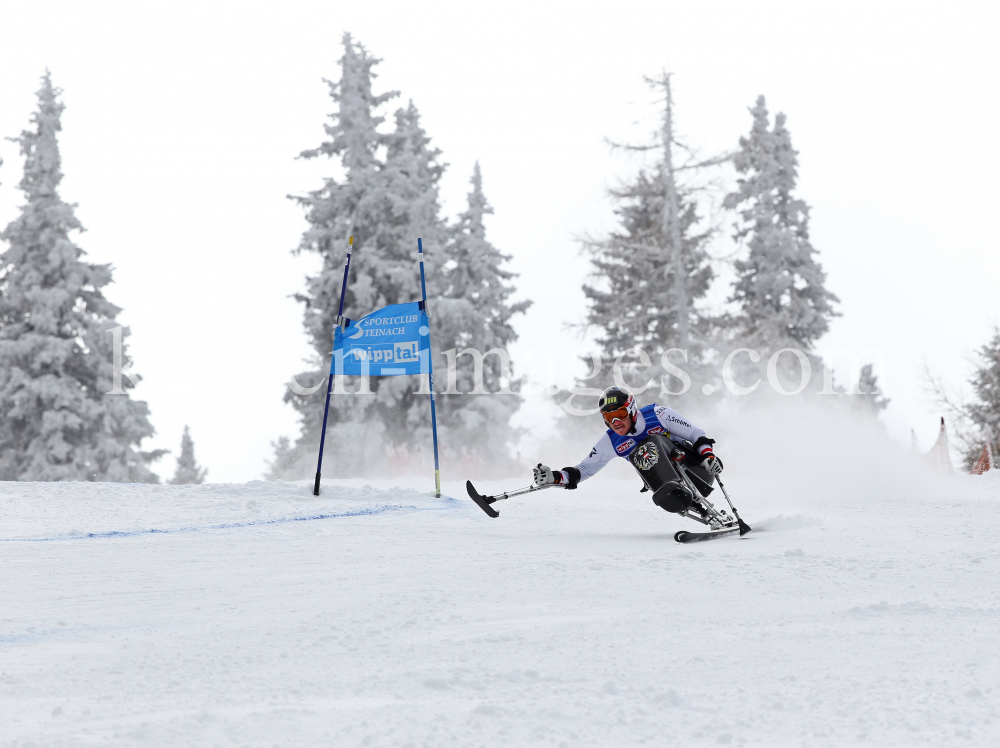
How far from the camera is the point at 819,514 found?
30.3ft

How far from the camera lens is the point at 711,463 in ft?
23.9

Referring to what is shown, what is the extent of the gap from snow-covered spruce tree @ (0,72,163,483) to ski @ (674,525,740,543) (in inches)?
721

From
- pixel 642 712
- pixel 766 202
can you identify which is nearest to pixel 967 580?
pixel 642 712

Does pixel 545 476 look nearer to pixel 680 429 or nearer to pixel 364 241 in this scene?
pixel 680 429

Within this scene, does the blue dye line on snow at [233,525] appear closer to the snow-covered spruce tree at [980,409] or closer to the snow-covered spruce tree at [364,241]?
the snow-covered spruce tree at [364,241]

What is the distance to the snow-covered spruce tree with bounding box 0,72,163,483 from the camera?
22.2 metres

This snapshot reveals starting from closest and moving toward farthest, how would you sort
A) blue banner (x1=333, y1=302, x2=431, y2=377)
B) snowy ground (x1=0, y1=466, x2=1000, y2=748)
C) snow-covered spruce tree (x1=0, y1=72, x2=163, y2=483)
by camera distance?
snowy ground (x1=0, y1=466, x2=1000, y2=748) → blue banner (x1=333, y1=302, x2=431, y2=377) → snow-covered spruce tree (x1=0, y1=72, x2=163, y2=483)

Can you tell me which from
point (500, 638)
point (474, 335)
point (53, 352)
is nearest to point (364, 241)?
point (474, 335)

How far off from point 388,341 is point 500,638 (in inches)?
282

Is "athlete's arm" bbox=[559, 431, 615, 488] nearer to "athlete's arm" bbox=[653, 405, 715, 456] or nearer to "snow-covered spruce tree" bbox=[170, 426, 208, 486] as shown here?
"athlete's arm" bbox=[653, 405, 715, 456]

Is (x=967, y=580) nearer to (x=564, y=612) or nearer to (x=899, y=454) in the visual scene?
(x=564, y=612)

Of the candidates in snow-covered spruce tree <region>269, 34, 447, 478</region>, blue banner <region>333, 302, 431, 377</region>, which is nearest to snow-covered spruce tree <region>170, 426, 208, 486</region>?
snow-covered spruce tree <region>269, 34, 447, 478</region>

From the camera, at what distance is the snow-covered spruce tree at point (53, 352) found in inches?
875

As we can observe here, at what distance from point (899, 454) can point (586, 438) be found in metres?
15.8
